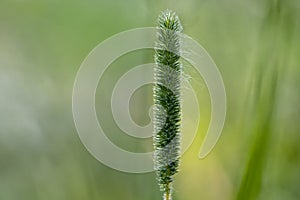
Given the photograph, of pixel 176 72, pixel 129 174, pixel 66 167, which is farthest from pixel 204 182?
pixel 176 72

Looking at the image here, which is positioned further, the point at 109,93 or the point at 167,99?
the point at 109,93

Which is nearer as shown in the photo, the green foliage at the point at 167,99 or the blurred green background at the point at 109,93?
the green foliage at the point at 167,99

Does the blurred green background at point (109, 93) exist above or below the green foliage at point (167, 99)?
above

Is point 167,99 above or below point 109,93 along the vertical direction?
below

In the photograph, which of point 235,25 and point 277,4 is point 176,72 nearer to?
point 277,4

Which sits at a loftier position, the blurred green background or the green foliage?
the blurred green background

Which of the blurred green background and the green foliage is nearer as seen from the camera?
the green foliage
